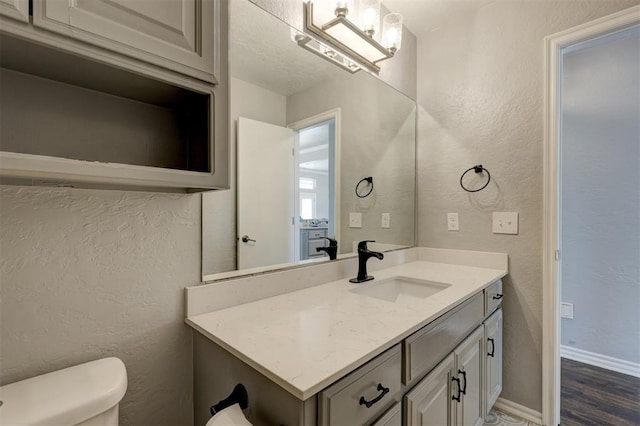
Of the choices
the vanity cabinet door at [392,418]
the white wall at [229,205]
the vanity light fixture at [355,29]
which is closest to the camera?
the vanity cabinet door at [392,418]

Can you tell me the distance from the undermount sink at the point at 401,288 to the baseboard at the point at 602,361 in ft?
5.96

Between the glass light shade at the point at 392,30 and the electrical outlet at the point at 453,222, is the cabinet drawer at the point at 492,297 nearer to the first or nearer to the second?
the electrical outlet at the point at 453,222

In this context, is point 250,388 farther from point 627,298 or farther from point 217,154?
point 627,298

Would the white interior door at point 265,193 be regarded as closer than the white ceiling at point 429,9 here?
Yes

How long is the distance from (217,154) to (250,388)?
0.62 meters

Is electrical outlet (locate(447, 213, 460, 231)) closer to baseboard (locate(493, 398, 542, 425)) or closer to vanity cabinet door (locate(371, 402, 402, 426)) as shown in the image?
baseboard (locate(493, 398, 542, 425))

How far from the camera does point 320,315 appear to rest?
102cm

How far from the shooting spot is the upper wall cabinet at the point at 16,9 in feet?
1.65

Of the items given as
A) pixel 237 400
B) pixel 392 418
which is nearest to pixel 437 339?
pixel 392 418

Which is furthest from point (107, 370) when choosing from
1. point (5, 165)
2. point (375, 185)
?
point (375, 185)

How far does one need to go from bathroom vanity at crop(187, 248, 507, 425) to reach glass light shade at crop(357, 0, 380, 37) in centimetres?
121

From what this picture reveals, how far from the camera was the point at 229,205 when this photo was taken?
1.16 metres

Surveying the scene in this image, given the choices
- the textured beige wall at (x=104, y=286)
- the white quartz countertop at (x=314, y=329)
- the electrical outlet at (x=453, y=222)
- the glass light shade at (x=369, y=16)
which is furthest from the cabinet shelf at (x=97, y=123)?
the electrical outlet at (x=453, y=222)

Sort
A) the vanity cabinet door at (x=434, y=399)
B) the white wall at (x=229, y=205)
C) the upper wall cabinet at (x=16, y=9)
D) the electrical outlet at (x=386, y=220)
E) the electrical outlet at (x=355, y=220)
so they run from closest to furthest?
the upper wall cabinet at (x=16, y=9) → the vanity cabinet door at (x=434, y=399) → the white wall at (x=229, y=205) → the electrical outlet at (x=355, y=220) → the electrical outlet at (x=386, y=220)
